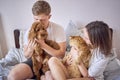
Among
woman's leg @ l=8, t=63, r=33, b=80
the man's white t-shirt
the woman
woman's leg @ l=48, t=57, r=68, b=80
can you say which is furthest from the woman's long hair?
woman's leg @ l=8, t=63, r=33, b=80

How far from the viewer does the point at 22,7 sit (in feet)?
9.01

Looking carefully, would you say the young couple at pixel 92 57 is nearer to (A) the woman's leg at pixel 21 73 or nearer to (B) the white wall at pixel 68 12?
(A) the woman's leg at pixel 21 73

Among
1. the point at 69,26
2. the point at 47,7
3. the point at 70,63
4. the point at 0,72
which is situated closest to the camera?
the point at 70,63

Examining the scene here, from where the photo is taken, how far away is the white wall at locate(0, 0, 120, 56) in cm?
265

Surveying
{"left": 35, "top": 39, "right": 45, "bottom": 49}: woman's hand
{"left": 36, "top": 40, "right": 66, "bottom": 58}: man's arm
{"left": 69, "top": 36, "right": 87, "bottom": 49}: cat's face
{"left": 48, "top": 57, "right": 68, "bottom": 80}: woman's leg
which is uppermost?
{"left": 69, "top": 36, "right": 87, "bottom": 49}: cat's face

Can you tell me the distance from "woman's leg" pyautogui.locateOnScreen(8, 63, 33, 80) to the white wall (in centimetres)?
125

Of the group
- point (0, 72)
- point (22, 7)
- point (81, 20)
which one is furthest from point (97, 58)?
point (22, 7)

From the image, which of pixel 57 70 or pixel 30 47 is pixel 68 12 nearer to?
pixel 30 47

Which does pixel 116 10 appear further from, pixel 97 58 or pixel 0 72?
pixel 0 72

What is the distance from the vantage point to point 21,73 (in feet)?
5.28

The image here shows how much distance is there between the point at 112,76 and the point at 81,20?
111 cm

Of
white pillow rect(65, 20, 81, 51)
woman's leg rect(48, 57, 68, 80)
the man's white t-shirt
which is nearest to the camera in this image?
woman's leg rect(48, 57, 68, 80)

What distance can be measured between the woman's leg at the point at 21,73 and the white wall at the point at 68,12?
4.12 feet

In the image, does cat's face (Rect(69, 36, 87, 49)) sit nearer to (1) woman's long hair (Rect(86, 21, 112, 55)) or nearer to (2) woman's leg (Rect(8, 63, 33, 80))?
(1) woman's long hair (Rect(86, 21, 112, 55))
